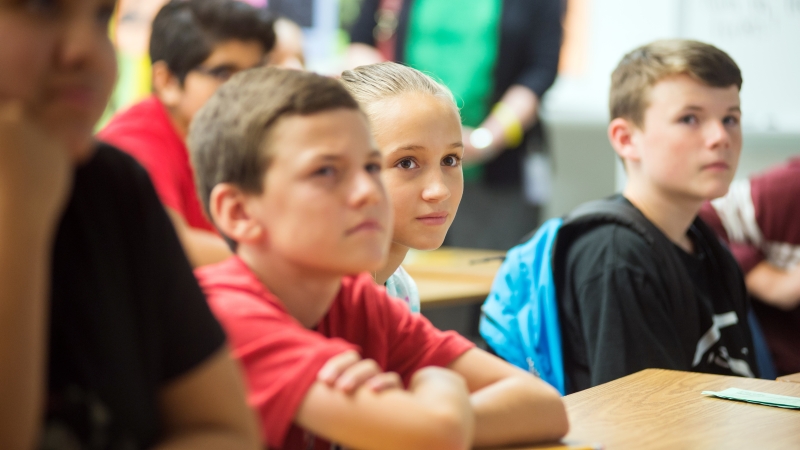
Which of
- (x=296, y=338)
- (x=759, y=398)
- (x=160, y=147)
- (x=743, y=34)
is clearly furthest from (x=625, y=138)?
(x=743, y=34)

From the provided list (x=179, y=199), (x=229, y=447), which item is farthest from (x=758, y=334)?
(x=229, y=447)

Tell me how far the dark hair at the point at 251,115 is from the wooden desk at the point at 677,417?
51 centimetres

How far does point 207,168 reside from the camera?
1.15 metres

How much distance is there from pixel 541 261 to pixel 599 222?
6.3 inches

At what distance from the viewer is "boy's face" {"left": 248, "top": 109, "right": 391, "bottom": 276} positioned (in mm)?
1040

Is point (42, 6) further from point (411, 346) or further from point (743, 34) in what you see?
point (743, 34)

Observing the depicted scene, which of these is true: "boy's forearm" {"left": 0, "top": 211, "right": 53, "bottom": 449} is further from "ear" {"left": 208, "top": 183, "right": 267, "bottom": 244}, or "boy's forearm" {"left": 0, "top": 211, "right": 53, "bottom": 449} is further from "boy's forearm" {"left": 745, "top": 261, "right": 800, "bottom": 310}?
"boy's forearm" {"left": 745, "top": 261, "right": 800, "bottom": 310}

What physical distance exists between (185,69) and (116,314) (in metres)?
2.02

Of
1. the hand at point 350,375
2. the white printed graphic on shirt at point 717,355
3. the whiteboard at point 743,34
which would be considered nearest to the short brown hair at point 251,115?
the hand at point 350,375

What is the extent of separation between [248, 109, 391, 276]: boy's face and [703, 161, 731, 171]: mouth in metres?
Result: 1.38

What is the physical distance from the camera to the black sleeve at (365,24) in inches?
165

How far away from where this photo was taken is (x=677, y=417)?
4.32ft

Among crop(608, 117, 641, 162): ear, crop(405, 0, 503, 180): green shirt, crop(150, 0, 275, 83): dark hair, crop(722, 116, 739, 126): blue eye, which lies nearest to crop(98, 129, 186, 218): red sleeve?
crop(150, 0, 275, 83): dark hair

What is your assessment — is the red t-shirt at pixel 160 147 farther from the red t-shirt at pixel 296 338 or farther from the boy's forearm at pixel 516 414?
the boy's forearm at pixel 516 414
